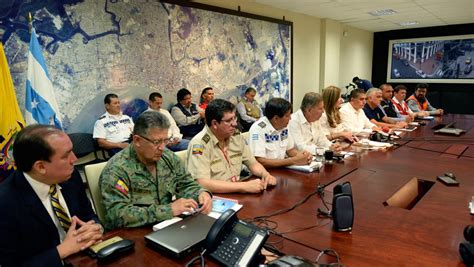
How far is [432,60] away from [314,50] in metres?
4.43

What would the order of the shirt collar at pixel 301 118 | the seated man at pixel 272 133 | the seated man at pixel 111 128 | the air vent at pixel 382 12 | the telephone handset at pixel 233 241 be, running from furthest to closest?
1. the air vent at pixel 382 12
2. the seated man at pixel 111 128
3. the shirt collar at pixel 301 118
4. the seated man at pixel 272 133
5. the telephone handset at pixel 233 241

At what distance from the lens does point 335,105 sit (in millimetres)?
3717

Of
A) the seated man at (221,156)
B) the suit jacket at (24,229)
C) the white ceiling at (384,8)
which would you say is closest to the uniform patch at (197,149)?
the seated man at (221,156)

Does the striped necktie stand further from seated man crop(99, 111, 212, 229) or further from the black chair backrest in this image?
the black chair backrest

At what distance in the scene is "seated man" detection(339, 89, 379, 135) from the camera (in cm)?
394

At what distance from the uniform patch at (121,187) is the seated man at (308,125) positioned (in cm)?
180

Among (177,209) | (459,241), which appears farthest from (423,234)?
(177,209)

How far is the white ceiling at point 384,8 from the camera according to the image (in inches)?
223

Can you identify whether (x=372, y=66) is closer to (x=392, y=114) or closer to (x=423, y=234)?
(x=392, y=114)

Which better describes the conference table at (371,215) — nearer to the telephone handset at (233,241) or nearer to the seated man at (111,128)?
the telephone handset at (233,241)

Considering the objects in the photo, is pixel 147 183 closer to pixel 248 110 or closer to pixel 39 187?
pixel 39 187

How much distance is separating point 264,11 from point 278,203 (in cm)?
485

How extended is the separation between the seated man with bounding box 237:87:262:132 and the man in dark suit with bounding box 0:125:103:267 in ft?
13.6

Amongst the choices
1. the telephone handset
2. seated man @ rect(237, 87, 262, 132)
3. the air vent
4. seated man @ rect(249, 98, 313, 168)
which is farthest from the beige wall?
the telephone handset
